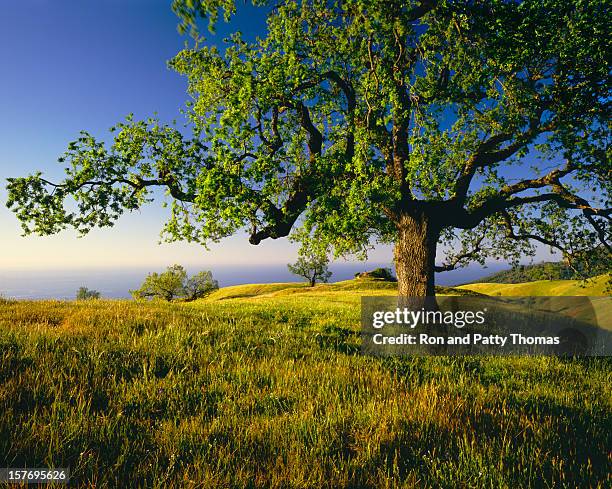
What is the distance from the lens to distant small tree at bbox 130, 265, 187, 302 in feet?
276

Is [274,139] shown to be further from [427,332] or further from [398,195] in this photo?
[427,332]

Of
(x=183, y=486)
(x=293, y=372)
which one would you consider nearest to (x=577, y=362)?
(x=293, y=372)

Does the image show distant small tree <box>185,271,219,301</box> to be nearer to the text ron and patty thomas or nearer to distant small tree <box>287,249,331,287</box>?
distant small tree <box>287,249,331,287</box>

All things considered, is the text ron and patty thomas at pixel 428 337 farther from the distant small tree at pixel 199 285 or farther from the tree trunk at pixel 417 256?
the distant small tree at pixel 199 285

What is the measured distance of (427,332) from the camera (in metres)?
12.1

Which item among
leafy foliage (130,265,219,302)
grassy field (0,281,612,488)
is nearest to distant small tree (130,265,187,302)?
leafy foliage (130,265,219,302)

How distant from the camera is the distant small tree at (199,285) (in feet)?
287

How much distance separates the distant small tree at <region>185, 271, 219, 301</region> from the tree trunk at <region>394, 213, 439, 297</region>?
80198 millimetres

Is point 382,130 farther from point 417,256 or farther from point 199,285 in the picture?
point 199,285

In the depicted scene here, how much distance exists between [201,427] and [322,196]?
8.85m

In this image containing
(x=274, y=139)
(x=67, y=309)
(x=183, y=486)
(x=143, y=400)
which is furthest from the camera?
(x=274, y=139)

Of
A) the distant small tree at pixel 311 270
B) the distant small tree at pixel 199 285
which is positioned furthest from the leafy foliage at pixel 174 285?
the distant small tree at pixel 311 270

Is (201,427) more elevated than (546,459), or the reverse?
(201,427)

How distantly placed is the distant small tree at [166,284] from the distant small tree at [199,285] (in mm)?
1780
